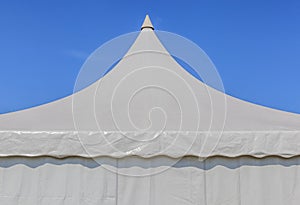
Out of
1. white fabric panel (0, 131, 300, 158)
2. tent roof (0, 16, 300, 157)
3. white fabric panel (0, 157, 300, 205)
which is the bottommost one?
white fabric panel (0, 157, 300, 205)

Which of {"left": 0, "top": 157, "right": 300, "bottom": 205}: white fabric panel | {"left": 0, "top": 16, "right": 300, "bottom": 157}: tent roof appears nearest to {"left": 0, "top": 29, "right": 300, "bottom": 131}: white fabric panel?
{"left": 0, "top": 16, "right": 300, "bottom": 157}: tent roof

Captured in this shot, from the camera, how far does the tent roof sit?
2246 millimetres

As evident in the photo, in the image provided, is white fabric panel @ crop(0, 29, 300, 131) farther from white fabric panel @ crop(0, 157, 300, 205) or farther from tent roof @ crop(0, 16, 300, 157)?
white fabric panel @ crop(0, 157, 300, 205)

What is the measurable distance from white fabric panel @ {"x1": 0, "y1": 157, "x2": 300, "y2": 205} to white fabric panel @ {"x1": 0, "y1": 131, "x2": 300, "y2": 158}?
0.07 meters

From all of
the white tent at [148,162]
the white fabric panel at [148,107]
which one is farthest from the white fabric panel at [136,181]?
the white fabric panel at [148,107]

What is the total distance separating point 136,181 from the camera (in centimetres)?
230

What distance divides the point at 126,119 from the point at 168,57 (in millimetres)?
1138

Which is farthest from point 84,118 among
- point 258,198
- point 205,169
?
point 258,198

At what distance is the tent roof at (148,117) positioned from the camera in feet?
7.37

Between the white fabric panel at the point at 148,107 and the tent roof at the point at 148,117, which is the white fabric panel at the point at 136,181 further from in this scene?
the white fabric panel at the point at 148,107

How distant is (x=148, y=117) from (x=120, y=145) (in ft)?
1.13

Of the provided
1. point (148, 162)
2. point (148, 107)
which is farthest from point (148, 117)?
point (148, 162)

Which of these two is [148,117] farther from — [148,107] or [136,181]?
[136,181]

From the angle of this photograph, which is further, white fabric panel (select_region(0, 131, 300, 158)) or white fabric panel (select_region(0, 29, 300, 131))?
white fabric panel (select_region(0, 29, 300, 131))
